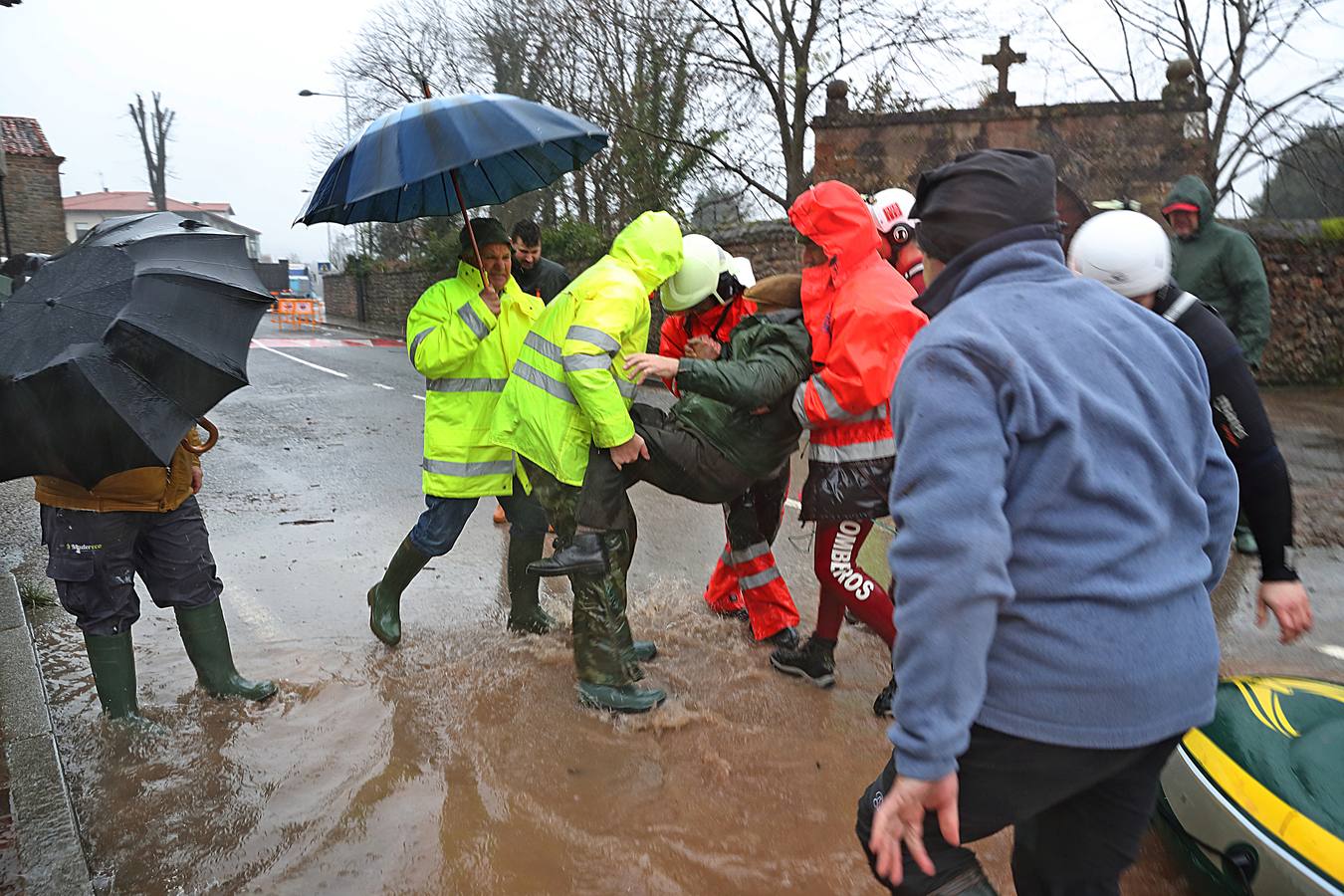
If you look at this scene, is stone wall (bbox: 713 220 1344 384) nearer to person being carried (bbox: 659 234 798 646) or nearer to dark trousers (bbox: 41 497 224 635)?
person being carried (bbox: 659 234 798 646)

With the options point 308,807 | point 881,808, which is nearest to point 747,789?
point 308,807

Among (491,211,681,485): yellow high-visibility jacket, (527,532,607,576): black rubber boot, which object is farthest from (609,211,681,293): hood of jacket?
(527,532,607,576): black rubber boot

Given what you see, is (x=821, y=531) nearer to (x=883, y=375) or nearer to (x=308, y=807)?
(x=883, y=375)

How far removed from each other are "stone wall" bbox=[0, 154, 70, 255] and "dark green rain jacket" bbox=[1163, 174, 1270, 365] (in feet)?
130

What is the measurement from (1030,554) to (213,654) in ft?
11.4

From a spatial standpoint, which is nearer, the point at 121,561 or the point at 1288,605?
the point at 1288,605

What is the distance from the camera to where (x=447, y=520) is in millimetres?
4766

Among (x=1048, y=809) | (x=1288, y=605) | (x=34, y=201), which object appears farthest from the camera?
(x=34, y=201)

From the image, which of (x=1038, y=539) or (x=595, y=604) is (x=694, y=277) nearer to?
(x=595, y=604)

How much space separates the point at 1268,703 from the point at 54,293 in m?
3.85

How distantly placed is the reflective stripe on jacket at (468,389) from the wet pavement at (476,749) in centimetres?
83

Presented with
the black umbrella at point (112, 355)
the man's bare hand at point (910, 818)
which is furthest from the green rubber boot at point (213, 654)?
the man's bare hand at point (910, 818)

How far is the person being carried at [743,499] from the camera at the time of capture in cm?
439

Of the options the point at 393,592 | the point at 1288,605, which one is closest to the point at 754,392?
the point at 1288,605
